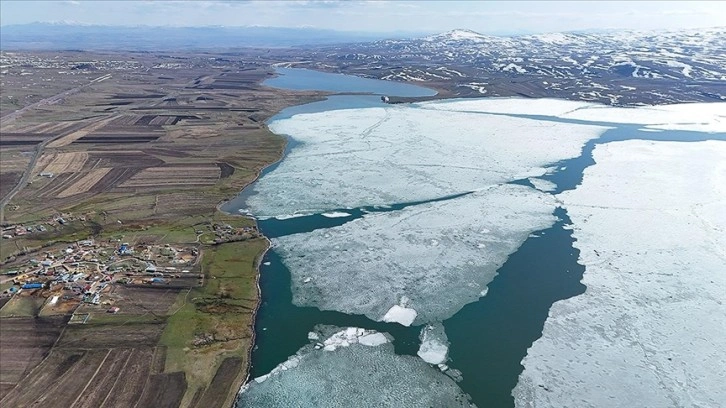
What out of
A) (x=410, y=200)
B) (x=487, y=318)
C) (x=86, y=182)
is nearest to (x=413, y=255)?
(x=487, y=318)

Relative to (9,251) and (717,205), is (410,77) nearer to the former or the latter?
(717,205)

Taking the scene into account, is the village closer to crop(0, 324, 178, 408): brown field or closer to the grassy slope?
the grassy slope

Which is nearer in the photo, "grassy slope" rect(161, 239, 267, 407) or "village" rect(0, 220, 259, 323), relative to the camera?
"grassy slope" rect(161, 239, 267, 407)

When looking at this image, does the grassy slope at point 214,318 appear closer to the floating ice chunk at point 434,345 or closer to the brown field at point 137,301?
the brown field at point 137,301

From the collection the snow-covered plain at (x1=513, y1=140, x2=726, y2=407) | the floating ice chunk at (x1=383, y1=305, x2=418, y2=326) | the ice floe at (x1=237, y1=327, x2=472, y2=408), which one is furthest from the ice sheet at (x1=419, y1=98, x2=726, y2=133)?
the ice floe at (x1=237, y1=327, x2=472, y2=408)

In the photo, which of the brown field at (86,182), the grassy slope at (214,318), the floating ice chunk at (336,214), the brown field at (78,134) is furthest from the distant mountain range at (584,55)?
the grassy slope at (214,318)

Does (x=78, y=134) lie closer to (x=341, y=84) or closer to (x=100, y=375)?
(x=100, y=375)
